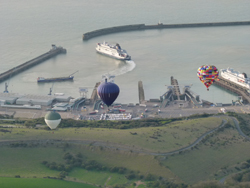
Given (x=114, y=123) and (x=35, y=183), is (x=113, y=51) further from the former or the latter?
(x=35, y=183)

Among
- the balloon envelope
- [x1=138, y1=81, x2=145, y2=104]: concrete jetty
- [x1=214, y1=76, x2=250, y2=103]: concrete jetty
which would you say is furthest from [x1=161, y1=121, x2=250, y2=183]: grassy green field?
[x1=214, y1=76, x2=250, y2=103]: concrete jetty

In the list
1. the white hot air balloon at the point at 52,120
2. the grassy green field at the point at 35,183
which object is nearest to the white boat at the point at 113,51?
the white hot air balloon at the point at 52,120

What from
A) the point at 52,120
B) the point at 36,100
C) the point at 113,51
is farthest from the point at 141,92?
the point at 113,51

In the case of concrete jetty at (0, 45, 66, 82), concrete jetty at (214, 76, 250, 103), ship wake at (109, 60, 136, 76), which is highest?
concrete jetty at (0, 45, 66, 82)

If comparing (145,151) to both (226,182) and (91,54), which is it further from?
(91,54)

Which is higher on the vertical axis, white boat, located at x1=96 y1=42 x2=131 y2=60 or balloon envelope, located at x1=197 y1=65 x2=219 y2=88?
balloon envelope, located at x1=197 y1=65 x2=219 y2=88

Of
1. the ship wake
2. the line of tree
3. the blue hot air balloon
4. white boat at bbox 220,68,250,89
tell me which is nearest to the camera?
the line of tree

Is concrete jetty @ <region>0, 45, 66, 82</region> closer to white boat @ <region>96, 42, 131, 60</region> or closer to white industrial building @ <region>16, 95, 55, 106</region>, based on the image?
white boat @ <region>96, 42, 131, 60</region>
